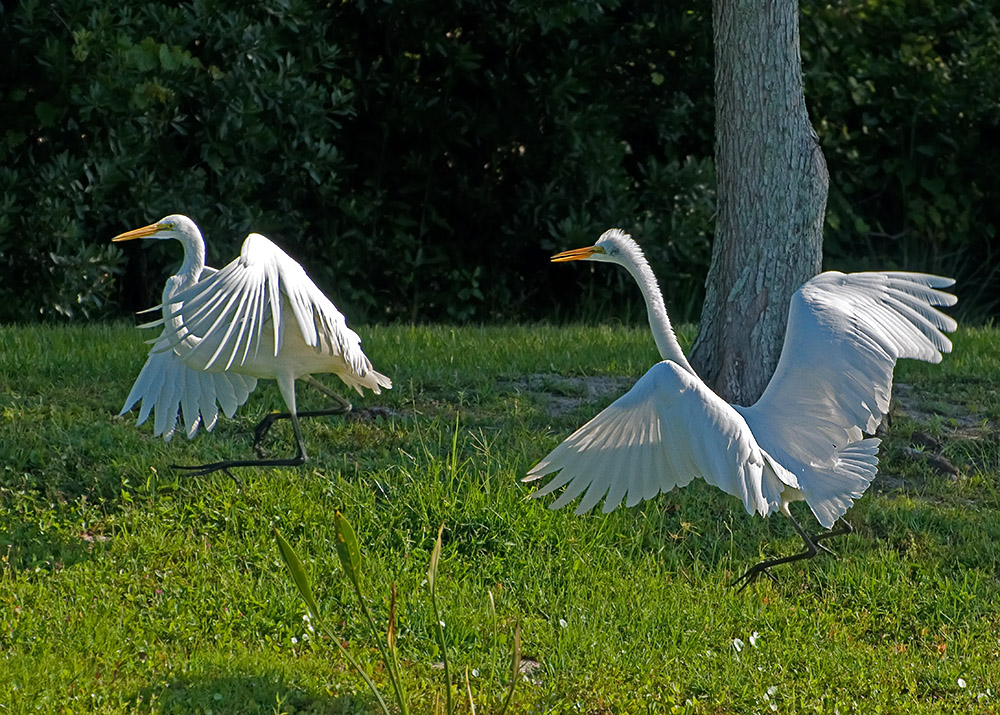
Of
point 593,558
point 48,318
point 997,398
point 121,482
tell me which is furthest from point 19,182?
point 997,398

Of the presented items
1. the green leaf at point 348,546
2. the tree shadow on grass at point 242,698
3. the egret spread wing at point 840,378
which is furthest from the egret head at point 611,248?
the green leaf at point 348,546

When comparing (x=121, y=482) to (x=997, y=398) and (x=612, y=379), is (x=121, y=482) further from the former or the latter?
(x=997, y=398)

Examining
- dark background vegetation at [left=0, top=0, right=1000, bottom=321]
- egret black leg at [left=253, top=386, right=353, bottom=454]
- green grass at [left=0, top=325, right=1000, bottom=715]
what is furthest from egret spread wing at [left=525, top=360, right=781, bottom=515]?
dark background vegetation at [left=0, top=0, right=1000, bottom=321]

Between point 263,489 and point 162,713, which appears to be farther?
point 263,489

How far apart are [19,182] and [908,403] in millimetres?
5836

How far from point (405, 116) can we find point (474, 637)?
6.08 meters

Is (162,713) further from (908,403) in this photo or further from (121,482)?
(908,403)

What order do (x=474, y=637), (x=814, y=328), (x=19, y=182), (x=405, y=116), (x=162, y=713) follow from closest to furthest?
(x=162, y=713) → (x=474, y=637) → (x=814, y=328) → (x=19, y=182) → (x=405, y=116)

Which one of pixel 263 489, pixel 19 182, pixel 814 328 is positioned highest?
pixel 19 182

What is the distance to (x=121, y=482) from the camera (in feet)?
16.5

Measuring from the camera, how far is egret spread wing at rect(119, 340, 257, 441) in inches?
202

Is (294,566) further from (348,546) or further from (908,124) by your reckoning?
(908,124)

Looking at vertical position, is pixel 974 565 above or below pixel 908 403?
below

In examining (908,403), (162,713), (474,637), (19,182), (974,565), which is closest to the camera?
(162,713)
